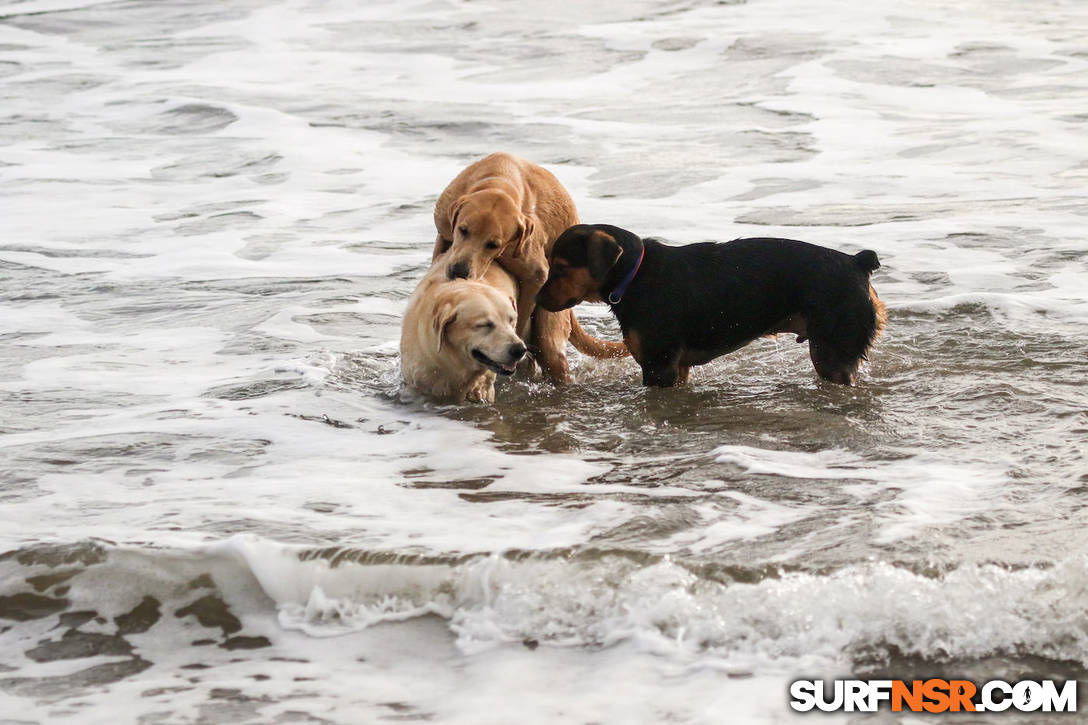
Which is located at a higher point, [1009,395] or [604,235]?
[604,235]

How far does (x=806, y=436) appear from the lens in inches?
227

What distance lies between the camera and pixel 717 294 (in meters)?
6.49

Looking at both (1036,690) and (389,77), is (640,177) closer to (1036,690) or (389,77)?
(389,77)

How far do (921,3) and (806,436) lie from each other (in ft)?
56.9

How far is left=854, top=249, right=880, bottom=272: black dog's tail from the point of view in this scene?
640 centimetres

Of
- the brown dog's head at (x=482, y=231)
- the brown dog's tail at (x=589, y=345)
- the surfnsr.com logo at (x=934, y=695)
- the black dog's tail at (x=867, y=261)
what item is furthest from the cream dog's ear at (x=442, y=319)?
the surfnsr.com logo at (x=934, y=695)

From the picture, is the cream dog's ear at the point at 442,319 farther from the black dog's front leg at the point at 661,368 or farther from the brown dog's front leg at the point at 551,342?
the black dog's front leg at the point at 661,368

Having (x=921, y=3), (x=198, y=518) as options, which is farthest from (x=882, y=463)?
(x=921, y=3)

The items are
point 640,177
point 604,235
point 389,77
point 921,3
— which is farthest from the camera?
point 921,3

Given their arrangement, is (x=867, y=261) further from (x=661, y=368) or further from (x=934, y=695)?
(x=934, y=695)

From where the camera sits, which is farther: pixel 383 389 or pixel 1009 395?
pixel 383 389

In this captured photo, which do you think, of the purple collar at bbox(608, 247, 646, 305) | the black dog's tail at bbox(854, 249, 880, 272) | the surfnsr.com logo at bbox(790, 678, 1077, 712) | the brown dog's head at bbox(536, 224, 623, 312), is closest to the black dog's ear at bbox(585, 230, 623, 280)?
the brown dog's head at bbox(536, 224, 623, 312)

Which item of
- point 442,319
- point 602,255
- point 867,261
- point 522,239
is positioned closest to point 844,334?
point 867,261

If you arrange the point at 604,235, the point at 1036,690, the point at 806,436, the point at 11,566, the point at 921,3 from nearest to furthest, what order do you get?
the point at 1036,690
the point at 11,566
the point at 806,436
the point at 604,235
the point at 921,3
